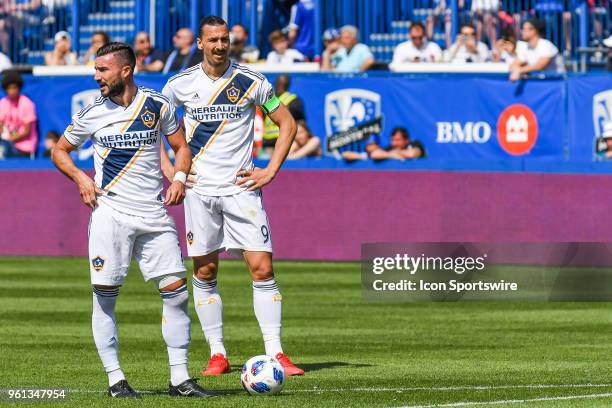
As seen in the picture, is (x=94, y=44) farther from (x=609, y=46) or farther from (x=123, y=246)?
(x=123, y=246)

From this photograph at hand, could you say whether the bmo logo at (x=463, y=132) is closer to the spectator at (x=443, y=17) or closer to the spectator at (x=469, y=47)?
the spectator at (x=469, y=47)

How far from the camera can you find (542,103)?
21.7 meters

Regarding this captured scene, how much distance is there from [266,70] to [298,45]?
1.26 m

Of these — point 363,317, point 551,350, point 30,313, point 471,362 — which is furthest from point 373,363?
point 30,313

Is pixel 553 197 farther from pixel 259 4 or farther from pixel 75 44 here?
pixel 75 44

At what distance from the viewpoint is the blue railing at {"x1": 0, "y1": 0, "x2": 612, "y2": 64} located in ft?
73.3

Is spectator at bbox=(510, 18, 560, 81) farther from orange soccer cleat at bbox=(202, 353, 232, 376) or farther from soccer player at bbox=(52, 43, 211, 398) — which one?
soccer player at bbox=(52, 43, 211, 398)

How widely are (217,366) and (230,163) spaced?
1.52m

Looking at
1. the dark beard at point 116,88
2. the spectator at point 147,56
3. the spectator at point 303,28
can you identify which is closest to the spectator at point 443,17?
the spectator at point 303,28

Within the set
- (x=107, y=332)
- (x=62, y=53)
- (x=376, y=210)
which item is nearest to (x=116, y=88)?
(x=107, y=332)

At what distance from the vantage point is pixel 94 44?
2394 centimetres

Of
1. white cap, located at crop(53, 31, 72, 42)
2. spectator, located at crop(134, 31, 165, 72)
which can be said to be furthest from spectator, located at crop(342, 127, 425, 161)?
white cap, located at crop(53, 31, 72, 42)

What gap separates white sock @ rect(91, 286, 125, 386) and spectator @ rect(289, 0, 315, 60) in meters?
15.0
